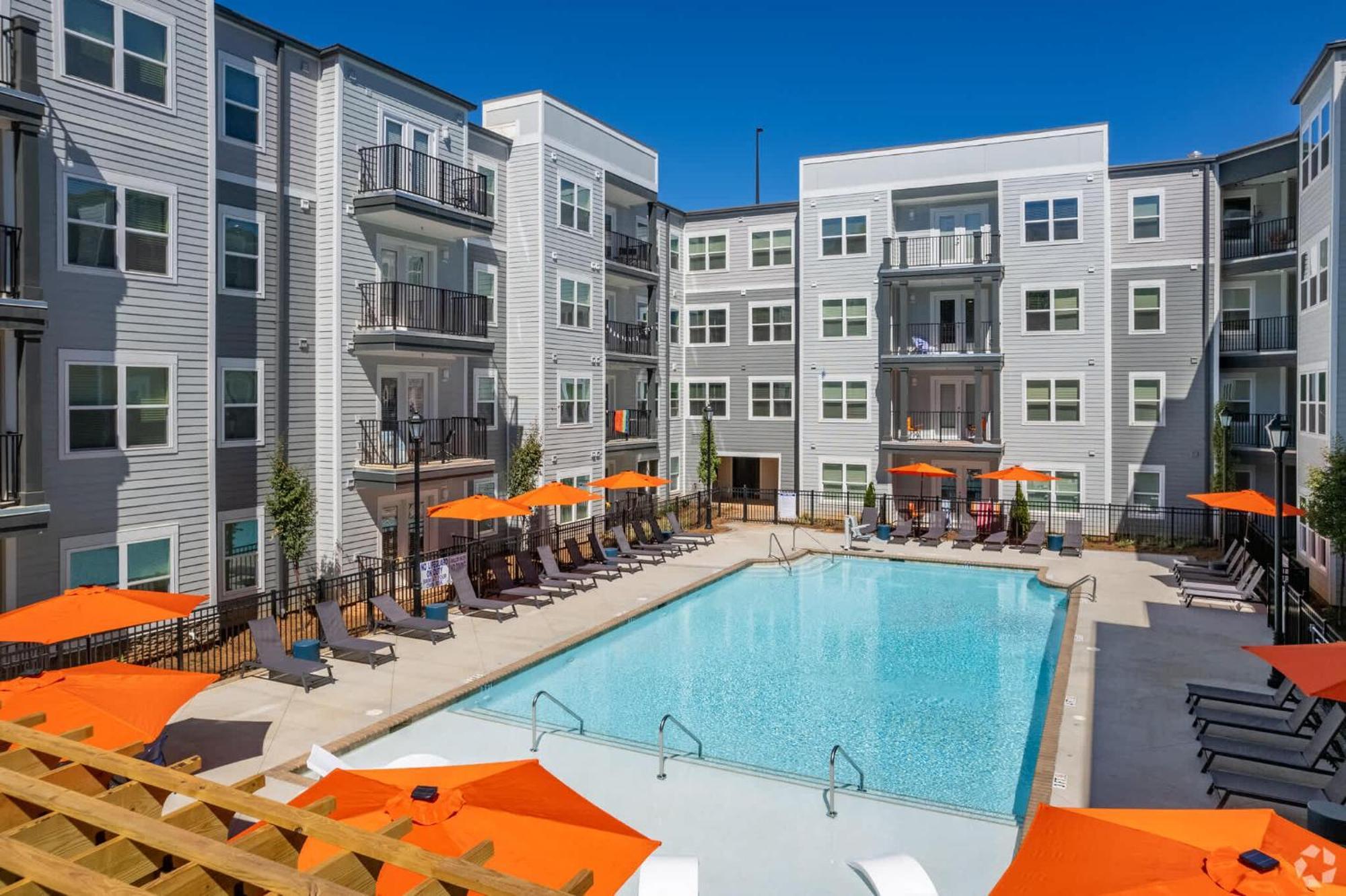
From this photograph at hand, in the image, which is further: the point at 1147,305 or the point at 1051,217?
the point at 1051,217

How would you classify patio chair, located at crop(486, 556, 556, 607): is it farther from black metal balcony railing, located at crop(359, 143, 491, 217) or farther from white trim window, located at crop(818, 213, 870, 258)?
white trim window, located at crop(818, 213, 870, 258)

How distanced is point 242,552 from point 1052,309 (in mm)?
27140

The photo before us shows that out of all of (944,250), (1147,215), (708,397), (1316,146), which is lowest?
(708,397)

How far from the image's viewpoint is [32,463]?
46.6 ft

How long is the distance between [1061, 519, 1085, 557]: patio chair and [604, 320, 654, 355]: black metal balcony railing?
1614 cm

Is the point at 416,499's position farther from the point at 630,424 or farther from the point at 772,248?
the point at 772,248

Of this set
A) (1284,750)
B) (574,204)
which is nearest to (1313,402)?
(1284,750)

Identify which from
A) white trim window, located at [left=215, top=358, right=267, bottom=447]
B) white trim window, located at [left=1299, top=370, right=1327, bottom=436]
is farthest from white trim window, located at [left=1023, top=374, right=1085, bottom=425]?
white trim window, located at [left=215, top=358, right=267, bottom=447]

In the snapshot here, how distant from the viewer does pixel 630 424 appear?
32.9 m

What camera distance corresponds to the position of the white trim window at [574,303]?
27.9m

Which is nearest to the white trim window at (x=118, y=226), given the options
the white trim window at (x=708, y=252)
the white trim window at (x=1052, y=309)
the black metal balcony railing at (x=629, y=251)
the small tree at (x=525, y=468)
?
the small tree at (x=525, y=468)

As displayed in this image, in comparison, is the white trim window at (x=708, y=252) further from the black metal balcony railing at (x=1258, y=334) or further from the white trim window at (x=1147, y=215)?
the black metal balcony railing at (x=1258, y=334)

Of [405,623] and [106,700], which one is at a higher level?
[106,700]

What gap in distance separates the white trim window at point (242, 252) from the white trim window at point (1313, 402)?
25181 millimetres
